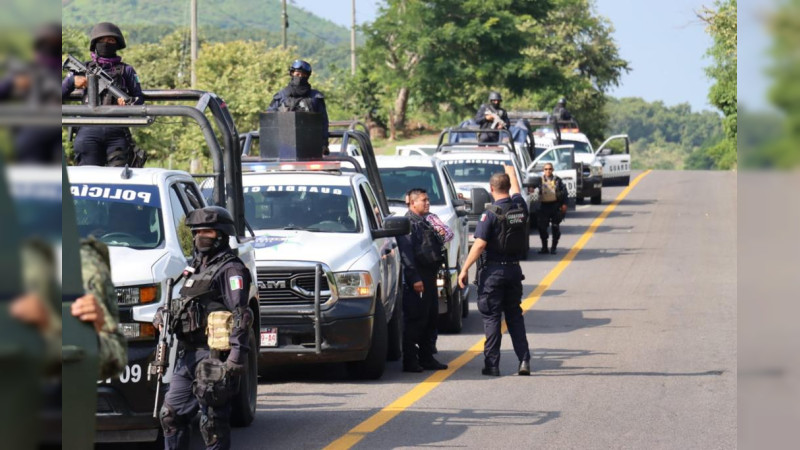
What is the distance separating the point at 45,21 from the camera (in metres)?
1.87

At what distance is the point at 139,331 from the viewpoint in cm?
834

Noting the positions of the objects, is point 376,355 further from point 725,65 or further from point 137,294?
point 725,65

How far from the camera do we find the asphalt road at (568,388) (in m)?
10.1

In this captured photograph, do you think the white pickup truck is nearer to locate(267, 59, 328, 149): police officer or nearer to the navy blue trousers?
the navy blue trousers

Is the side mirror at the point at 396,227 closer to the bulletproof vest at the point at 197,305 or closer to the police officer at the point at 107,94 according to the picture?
the police officer at the point at 107,94

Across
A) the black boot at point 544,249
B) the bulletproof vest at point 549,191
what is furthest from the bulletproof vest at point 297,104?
the black boot at point 544,249

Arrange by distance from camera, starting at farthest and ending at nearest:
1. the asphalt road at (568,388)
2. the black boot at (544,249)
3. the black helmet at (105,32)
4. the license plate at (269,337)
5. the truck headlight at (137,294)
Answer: the black boot at (544,249), the license plate at (269,337), the black helmet at (105,32), the asphalt road at (568,388), the truck headlight at (137,294)

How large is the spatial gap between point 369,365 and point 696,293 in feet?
33.5

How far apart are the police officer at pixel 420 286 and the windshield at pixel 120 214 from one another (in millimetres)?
4409

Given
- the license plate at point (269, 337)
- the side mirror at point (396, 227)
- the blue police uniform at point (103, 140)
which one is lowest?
the license plate at point (269, 337)

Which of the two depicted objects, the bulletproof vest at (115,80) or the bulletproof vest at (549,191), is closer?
the bulletproof vest at (115,80)

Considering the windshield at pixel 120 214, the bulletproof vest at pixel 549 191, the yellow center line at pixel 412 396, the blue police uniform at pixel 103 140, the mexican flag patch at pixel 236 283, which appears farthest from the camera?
the bulletproof vest at pixel 549 191

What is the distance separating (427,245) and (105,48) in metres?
4.32

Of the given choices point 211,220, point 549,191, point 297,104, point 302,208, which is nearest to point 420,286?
point 302,208
